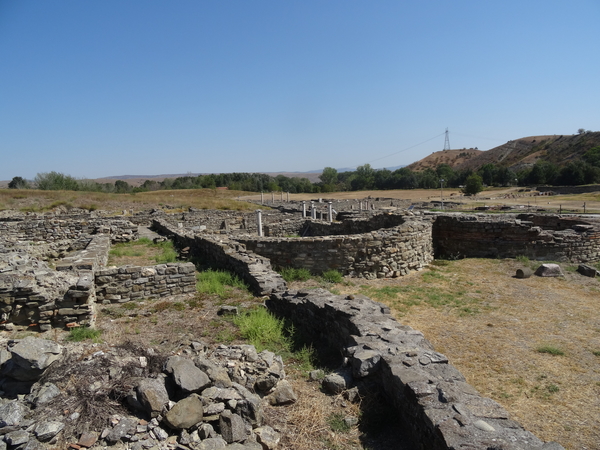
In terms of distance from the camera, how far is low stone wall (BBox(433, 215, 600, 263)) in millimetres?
13125

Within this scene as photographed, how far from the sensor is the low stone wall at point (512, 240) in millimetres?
13125

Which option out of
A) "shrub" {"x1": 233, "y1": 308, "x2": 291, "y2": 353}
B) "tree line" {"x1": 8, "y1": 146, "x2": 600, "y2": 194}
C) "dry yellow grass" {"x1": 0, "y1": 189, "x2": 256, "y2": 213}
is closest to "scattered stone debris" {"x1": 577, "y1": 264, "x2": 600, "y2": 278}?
"shrub" {"x1": 233, "y1": 308, "x2": 291, "y2": 353}

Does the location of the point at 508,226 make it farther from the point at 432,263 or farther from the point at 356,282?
the point at 356,282

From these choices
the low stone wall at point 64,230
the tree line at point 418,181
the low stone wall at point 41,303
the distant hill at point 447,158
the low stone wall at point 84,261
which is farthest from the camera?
the distant hill at point 447,158

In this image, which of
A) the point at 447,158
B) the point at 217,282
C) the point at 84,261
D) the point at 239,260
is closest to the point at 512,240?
the point at 239,260

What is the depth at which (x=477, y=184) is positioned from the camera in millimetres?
54812

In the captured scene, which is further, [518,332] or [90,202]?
[90,202]

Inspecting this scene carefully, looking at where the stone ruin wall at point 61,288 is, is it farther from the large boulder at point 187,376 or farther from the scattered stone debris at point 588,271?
the scattered stone debris at point 588,271

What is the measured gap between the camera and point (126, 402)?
3684 mm

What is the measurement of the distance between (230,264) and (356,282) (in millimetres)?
3688

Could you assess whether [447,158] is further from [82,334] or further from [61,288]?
[82,334]

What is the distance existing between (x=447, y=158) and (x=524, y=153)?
37.2 meters

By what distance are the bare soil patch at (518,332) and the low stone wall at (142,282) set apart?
340 centimetres

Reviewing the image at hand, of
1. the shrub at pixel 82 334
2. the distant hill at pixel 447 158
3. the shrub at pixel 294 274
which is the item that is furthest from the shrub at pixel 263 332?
the distant hill at pixel 447 158
